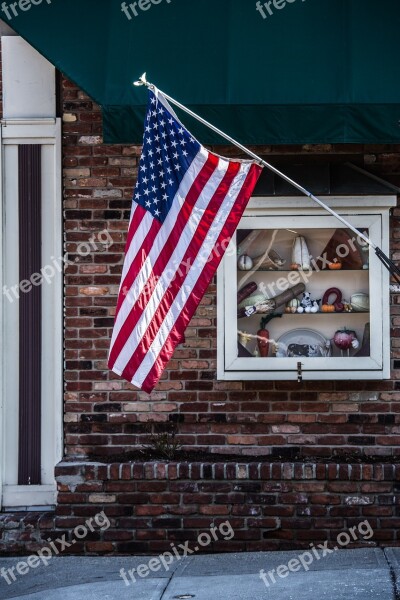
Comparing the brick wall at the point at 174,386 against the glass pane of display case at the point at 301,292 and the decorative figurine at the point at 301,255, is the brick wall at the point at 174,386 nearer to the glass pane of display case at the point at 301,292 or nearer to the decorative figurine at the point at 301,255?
the glass pane of display case at the point at 301,292

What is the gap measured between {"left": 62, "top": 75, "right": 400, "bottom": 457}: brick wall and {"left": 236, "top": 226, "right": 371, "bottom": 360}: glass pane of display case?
0.25 m

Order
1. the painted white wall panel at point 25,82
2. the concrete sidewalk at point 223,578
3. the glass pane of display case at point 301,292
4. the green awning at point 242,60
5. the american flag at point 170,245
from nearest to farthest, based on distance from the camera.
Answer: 1. the american flag at point 170,245
2. the concrete sidewalk at point 223,578
3. the green awning at point 242,60
4. the glass pane of display case at point 301,292
5. the painted white wall panel at point 25,82

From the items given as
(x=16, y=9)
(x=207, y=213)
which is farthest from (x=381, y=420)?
(x=16, y=9)

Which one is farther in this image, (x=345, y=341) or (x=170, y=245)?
(x=345, y=341)

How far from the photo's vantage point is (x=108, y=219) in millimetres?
7016

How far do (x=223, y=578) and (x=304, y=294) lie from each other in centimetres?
200

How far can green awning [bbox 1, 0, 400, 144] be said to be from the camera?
243 inches

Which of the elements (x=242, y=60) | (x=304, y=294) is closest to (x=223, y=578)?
(x=304, y=294)

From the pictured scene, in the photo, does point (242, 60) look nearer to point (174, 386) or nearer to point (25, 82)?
point (25, 82)

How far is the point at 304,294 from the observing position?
6.86 metres

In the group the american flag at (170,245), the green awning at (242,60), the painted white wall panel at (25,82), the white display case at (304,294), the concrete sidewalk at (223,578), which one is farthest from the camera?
the painted white wall panel at (25,82)

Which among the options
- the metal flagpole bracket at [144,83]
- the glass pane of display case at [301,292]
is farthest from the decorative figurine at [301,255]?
the metal flagpole bracket at [144,83]

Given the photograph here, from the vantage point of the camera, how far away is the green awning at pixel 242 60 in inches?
243

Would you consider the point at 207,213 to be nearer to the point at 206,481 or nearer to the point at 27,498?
the point at 206,481
